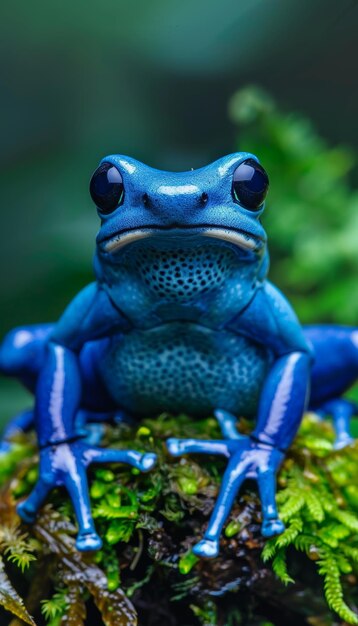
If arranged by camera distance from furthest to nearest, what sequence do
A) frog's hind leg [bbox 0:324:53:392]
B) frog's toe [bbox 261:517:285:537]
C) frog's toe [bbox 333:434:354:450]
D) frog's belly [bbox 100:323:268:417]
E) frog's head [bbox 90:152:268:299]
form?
frog's hind leg [bbox 0:324:53:392] < frog's toe [bbox 333:434:354:450] < frog's belly [bbox 100:323:268:417] < frog's toe [bbox 261:517:285:537] < frog's head [bbox 90:152:268:299]

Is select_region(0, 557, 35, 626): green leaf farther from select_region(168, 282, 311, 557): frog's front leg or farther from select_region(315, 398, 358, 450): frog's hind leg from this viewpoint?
select_region(315, 398, 358, 450): frog's hind leg

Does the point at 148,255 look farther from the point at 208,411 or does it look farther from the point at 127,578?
the point at 127,578

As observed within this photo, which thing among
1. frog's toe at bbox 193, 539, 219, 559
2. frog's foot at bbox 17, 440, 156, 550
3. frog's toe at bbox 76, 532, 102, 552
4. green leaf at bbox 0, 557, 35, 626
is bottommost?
green leaf at bbox 0, 557, 35, 626

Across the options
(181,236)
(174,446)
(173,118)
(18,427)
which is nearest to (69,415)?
(174,446)

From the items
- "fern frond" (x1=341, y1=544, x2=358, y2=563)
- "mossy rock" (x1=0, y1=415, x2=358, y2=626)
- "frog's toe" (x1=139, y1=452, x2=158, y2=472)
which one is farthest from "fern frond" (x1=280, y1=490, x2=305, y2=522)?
"frog's toe" (x1=139, y1=452, x2=158, y2=472)

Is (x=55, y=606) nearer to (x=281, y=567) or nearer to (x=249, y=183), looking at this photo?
(x=281, y=567)

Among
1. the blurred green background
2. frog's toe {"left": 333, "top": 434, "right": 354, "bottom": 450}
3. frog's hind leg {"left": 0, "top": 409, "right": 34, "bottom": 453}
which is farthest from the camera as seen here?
the blurred green background
